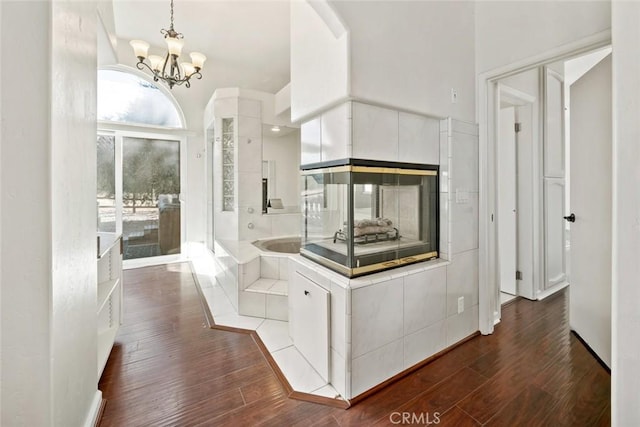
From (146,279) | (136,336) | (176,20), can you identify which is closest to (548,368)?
(136,336)

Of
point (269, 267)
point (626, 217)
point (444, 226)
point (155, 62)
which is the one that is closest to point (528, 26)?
point (444, 226)

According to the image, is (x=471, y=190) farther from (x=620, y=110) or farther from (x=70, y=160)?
(x=70, y=160)

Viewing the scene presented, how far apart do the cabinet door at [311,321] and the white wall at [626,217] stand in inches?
49.4

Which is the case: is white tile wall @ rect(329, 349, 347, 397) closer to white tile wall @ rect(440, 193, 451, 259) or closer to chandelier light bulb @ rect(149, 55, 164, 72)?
white tile wall @ rect(440, 193, 451, 259)

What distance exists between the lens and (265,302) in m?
2.54

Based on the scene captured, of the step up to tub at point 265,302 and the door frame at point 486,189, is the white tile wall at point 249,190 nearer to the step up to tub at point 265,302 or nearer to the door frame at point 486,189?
the step up to tub at point 265,302

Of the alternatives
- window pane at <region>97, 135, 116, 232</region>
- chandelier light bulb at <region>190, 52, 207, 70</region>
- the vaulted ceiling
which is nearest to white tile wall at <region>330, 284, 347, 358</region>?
chandelier light bulb at <region>190, 52, 207, 70</region>

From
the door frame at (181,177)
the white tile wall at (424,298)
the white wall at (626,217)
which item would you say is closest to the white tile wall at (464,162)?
the white tile wall at (424,298)

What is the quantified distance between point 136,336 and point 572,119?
156 inches

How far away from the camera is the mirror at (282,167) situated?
→ 4914 mm

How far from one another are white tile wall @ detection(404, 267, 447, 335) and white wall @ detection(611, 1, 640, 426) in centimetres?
89

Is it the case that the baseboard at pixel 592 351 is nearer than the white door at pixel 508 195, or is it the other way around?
the baseboard at pixel 592 351

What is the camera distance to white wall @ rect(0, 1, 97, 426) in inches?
33.7

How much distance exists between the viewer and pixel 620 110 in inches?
41.1
